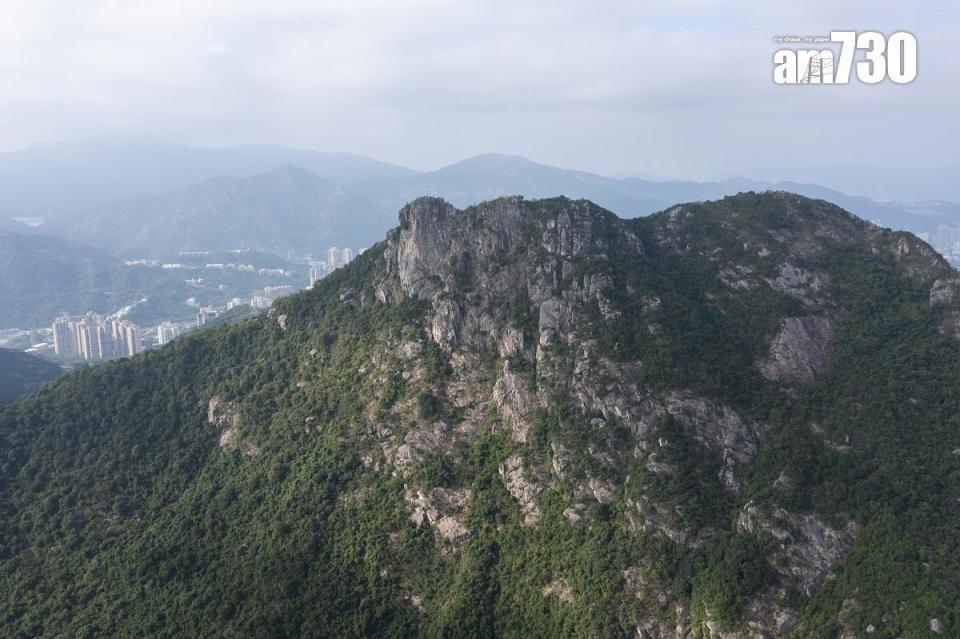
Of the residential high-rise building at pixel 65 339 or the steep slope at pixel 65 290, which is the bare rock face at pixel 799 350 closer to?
the residential high-rise building at pixel 65 339

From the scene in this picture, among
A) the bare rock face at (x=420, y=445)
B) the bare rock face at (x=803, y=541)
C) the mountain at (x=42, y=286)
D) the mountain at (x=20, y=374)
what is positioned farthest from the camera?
the mountain at (x=42, y=286)

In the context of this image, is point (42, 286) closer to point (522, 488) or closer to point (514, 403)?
point (514, 403)

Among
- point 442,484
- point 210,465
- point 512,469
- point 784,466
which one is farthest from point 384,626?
point 784,466

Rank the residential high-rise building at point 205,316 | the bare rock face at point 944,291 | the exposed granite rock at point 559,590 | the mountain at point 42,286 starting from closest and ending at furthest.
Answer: the exposed granite rock at point 559,590, the bare rock face at point 944,291, the residential high-rise building at point 205,316, the mountain at point 42,286

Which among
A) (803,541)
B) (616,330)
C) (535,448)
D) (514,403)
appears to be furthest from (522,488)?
(803,541)

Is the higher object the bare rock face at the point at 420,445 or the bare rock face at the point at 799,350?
the bare rock face at the point at 799,350

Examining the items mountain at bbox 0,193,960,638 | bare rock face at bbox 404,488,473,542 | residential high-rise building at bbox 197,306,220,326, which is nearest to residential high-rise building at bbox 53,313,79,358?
residential high-rise building at bbox 197,306,220,326

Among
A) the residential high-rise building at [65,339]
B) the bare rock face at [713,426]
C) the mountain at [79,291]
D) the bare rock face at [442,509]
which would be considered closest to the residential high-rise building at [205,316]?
the mountain at [79,291]
